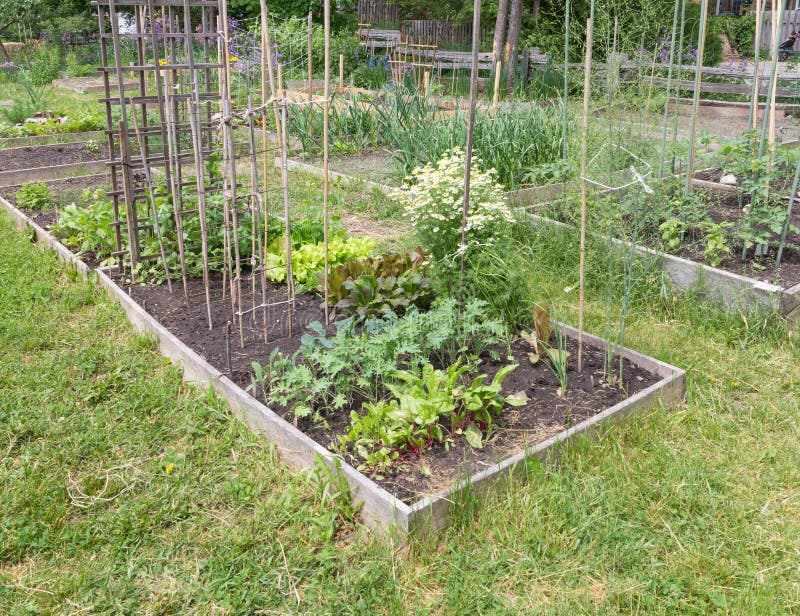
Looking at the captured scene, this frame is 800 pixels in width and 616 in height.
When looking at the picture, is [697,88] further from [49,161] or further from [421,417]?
[49,161]

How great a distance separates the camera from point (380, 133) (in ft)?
28.2

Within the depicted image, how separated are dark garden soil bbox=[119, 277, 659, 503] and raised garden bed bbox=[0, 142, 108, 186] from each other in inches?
150

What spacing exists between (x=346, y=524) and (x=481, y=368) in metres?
1.15

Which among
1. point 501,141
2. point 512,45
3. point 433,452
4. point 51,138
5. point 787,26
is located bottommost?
point 433,452

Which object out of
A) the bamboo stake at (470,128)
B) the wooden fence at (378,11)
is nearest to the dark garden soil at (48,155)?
the bamboo stake at (470,128)

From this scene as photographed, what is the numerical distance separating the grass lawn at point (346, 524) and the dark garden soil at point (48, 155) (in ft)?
16.3

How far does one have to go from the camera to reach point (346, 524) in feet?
8.80

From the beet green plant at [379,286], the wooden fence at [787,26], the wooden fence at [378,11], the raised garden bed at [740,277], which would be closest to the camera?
the beet green plant at [379,286]

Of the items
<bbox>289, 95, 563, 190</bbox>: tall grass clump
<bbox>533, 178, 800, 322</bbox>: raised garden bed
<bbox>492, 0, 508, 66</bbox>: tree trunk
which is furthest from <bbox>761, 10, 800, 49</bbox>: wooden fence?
<bbox>533, 178, 800, 322</bbox>: raised garden bed

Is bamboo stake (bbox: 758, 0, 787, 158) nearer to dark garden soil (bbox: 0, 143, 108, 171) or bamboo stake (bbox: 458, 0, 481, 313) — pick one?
bamboo stake (bbox: 458, 0, 481, 313)

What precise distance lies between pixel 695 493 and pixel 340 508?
138 cm

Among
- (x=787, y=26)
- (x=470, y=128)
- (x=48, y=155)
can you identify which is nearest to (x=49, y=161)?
(x=48, y=155)

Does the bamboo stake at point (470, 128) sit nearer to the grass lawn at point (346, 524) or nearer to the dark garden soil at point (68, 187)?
the grass lawn at point (346, 524)

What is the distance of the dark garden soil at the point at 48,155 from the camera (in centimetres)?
788
